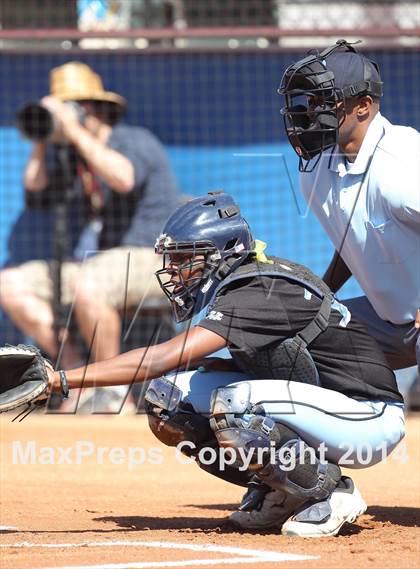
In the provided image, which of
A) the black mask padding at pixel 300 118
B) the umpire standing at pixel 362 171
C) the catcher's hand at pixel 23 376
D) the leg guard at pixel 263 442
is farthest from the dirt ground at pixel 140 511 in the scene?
the black mask padding at pixel 300 118

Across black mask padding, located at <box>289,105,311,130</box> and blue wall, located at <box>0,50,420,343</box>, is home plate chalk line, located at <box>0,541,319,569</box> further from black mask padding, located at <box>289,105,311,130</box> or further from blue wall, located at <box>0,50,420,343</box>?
blue wall, located at <box>0,50,420,343</box>

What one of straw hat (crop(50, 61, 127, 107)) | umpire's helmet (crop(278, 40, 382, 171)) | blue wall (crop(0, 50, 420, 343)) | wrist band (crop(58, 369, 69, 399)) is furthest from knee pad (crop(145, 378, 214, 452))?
straw hat (crop(50, 61, 127, 107))

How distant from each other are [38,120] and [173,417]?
215 inches

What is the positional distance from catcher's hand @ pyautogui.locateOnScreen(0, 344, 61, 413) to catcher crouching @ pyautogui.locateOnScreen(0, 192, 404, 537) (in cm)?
2

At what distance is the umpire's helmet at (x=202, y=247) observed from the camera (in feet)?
14.8

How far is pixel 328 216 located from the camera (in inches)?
199

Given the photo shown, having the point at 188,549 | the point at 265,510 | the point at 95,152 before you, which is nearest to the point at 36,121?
the point at 95,152

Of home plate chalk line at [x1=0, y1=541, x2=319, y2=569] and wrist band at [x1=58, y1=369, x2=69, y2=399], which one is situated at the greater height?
wrist band at [x1=58, y1=369, x2=69, y2=399]

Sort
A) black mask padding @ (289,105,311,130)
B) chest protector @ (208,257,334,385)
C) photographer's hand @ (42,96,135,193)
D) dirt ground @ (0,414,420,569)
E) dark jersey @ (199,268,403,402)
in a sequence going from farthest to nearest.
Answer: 1. photographer's hand @ (42,96,135,193)
2. black mask padding @ (289,105,311,130)
3. chest protector @ (208,257,334,385)
4. dark jersey @ (199,268,403,402)
5. dirt ground @ (0,414,420,569)

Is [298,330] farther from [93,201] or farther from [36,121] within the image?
[36,121]

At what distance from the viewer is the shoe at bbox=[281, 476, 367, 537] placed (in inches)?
176

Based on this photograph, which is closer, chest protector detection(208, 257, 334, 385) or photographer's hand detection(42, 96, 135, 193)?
chest protector detection(208, 257, 334, 385)

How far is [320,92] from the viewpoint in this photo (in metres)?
4.77

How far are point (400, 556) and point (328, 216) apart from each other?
1.68 metres
